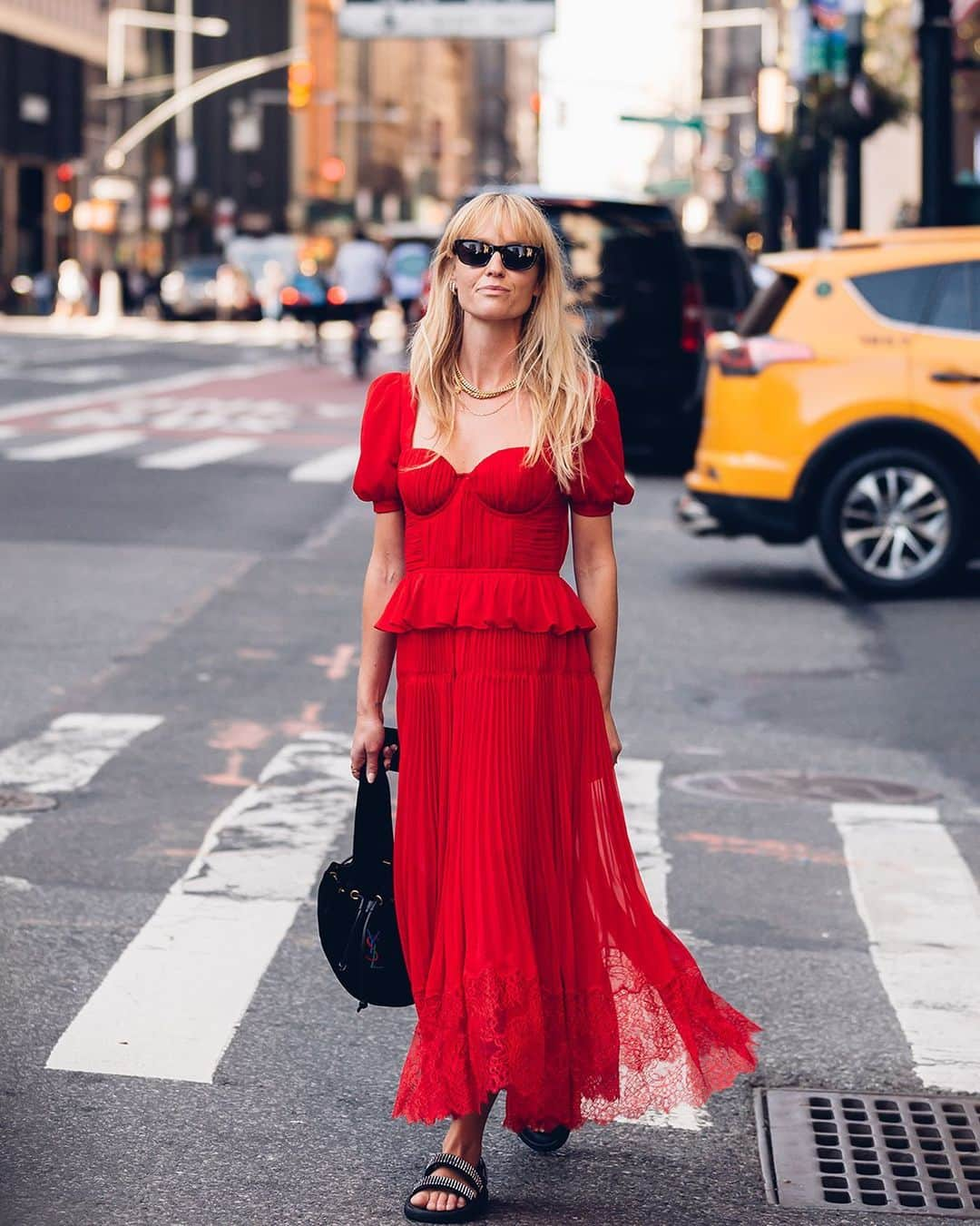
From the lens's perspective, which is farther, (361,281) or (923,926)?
(361,281)

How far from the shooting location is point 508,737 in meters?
4.31

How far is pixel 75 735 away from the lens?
345 inches

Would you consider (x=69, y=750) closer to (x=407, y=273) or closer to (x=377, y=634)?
(x=377, y=634)

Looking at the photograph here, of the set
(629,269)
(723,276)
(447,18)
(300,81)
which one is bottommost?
(629,269)

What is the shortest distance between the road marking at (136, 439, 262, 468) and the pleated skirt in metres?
15.7

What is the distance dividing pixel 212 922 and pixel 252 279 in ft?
226

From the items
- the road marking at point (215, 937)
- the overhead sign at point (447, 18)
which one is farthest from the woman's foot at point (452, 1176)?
the overhead sign at point (447, 18)

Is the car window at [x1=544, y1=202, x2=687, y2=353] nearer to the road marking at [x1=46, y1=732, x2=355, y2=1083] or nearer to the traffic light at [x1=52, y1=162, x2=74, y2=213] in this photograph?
the road marking at [x1=46, y1=732, x2=355, y2=1083]

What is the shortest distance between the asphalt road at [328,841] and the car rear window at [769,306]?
4.70 ft

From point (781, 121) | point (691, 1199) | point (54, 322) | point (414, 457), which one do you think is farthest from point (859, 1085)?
point (54, 322)

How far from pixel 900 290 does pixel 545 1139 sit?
28.3ft

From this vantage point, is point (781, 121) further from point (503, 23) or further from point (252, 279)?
point (252, 279)

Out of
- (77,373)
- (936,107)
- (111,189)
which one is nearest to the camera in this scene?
(936,107)

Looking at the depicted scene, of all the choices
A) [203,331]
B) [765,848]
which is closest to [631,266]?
[765,848]
